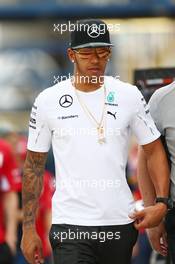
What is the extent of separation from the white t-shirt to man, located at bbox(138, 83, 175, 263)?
A: 17cm

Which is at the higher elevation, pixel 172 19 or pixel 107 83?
pixel 172 19

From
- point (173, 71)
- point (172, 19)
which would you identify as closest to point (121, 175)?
point (173, 71)

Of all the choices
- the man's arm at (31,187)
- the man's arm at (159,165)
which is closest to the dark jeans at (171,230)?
the man's arm at (159,165)

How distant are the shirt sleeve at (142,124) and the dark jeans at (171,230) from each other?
1.68 feet

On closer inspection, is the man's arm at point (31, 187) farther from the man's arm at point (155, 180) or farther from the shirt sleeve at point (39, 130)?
the man's arm at point (155, 180)

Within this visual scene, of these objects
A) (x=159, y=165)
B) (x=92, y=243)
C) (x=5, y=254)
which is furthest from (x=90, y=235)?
(x=5, y=254)

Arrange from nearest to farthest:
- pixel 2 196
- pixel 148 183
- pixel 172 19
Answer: pixel 148 183, pixel 2 196, pixel 172 19

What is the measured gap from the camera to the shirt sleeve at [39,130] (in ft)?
20.8

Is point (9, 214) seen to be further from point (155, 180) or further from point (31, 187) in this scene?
point (155, 180)

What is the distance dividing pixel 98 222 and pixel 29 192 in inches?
21.2

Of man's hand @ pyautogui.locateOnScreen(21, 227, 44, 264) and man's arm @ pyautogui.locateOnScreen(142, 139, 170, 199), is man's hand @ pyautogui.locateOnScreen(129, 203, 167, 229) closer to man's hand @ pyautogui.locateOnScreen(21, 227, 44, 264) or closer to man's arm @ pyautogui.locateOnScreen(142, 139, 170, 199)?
man's arm @ pyautogui.locateOnScreen(142, 139, 170, 199)

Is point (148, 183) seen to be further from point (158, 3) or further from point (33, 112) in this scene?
point (158, 3)

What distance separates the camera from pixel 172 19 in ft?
66.5

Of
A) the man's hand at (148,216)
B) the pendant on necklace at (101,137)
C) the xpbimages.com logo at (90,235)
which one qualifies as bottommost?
the xpbimages.com logo at (90,235)
